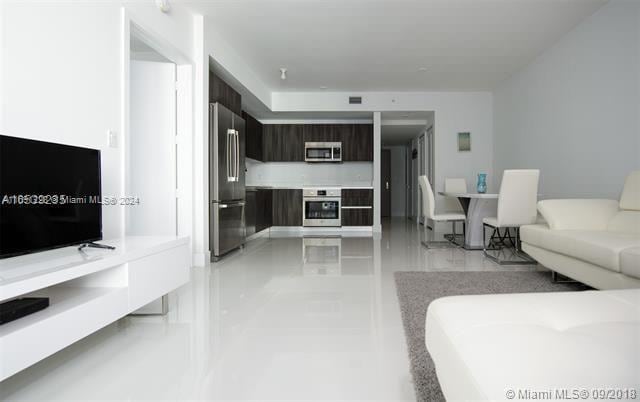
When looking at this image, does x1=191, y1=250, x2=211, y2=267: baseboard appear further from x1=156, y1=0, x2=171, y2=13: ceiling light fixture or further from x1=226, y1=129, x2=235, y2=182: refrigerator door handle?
x1=156, y1=0, x2=171, y2=13: ceiling light fixture

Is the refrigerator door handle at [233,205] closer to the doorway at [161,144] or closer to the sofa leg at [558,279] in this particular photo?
the doorway at [161,144]

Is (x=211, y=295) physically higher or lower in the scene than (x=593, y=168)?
lower

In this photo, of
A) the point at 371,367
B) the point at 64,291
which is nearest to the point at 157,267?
the point at 64,291

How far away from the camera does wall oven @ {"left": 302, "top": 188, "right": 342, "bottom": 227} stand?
7.48 metres

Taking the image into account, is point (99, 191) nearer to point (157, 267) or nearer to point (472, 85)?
point (157, 267)

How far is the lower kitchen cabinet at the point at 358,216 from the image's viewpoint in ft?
24.8

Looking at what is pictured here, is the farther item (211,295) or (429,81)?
(429,81)

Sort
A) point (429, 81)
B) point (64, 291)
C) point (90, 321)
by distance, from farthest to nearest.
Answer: point (429, 81) → point (64, 291) → point (90, 321)

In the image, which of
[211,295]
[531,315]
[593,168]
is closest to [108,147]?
[211,295]

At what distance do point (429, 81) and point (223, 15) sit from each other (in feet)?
12.6

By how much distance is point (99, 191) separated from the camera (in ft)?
7.31

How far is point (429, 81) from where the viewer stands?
667cm

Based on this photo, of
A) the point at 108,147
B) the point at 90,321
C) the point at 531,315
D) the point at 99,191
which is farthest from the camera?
the point at 108,147

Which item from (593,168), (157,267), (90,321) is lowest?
(90,321)
